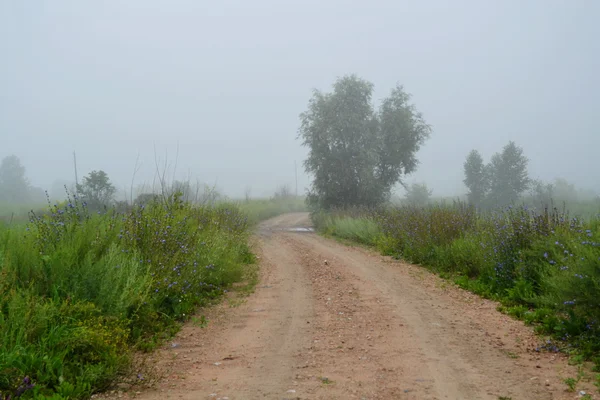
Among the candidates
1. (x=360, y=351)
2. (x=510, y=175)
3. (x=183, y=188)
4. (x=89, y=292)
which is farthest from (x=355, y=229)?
(x=510, y=175)

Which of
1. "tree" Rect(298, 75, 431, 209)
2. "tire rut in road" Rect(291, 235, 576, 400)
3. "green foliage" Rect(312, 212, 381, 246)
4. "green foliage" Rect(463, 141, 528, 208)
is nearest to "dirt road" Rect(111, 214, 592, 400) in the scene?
"tire rut in road" Rect(291, 235, 576, 400)

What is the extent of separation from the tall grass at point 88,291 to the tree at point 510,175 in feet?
158

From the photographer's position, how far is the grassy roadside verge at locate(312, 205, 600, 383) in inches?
207

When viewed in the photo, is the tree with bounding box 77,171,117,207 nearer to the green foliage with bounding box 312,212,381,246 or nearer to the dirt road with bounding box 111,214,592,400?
the dirt road with bounding box 111,214,592,400

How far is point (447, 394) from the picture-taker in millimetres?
3973

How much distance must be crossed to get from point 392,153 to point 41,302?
31.0 meters

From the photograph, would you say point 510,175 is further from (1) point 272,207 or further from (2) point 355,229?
(2) point 355,229

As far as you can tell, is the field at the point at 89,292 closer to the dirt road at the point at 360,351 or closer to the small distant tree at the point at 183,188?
the dirt road at the point at 360,351

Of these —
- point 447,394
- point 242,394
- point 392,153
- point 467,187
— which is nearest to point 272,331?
point 242,394

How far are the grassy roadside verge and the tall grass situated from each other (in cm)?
513

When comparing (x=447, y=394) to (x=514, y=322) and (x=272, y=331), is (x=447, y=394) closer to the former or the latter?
(x=272, y=331)

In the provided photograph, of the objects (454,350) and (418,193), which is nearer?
(454,350)

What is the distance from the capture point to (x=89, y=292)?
540 centimetres

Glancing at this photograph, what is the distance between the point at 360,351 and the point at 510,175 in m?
51.2
